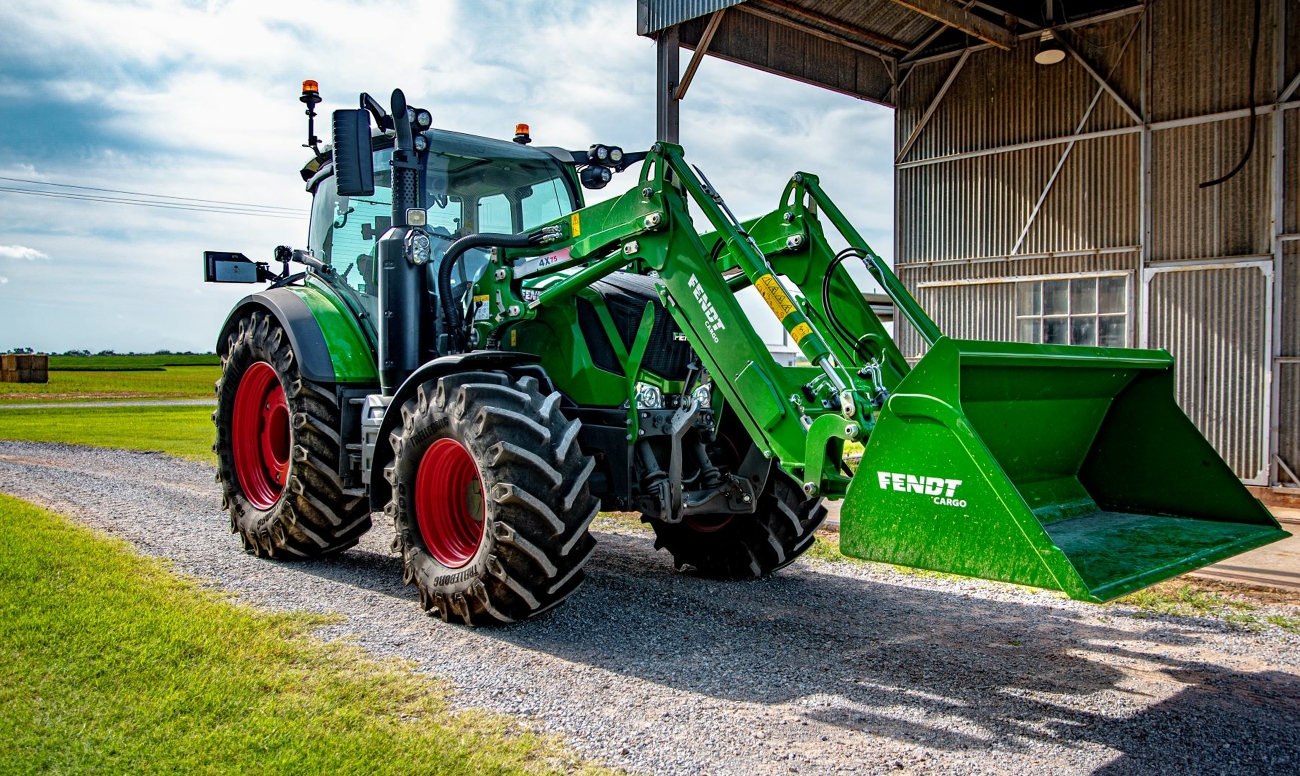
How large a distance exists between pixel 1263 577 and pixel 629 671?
16.0 feet

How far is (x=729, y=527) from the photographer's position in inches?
260

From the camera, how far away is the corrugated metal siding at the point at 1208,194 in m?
11.4

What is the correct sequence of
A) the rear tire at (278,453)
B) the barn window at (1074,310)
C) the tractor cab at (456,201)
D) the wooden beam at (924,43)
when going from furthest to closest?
the wooden beam at (924,43), the barn window at (1074,310), the tractor cab at (456,201), the rear tire at (278,453)

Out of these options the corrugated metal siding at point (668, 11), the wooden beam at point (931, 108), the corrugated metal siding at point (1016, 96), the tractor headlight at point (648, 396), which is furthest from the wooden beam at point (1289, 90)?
the tractor headlight at point (648, 396)

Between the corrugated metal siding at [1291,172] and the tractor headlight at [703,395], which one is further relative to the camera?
the corrugated metal siding at [1291,172]

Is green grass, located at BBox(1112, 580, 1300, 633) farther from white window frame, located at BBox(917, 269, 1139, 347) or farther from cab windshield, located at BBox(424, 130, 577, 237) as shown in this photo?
white window frame, located at BBox(917, 269, 1139, 347)

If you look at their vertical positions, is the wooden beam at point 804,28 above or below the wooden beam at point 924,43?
below

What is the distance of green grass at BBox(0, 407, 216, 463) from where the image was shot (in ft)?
Result: 52.6

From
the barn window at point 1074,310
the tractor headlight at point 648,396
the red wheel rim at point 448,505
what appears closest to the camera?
the red wheel rim at point 448,505

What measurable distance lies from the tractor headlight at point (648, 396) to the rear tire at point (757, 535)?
0.93 metres

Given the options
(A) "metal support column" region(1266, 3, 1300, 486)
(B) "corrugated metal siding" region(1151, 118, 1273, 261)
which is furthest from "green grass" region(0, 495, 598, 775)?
(B) "corrugated metal siding" region(1151, 118, 1273, 261)

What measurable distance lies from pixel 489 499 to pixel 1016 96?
439 inches

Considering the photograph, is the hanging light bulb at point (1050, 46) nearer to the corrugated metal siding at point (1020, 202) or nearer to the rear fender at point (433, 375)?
the corrugated metal siding at point (1020, 202)

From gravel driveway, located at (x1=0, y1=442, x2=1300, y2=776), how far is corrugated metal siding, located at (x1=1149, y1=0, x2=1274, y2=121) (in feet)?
26.0
